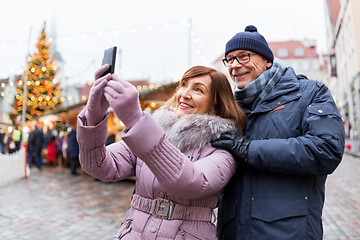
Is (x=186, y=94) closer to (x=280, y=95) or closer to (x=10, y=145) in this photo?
(x=280, y=95)

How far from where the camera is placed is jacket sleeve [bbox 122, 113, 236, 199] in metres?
1.22

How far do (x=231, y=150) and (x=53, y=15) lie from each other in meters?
86.1

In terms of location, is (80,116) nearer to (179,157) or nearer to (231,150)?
(179,157)

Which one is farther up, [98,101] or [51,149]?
[98,101]

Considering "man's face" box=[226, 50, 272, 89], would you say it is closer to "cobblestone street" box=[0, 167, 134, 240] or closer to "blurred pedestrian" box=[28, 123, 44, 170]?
"cobblestone street" box=[0, 167, 134, 240]

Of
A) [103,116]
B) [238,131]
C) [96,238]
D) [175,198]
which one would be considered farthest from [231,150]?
[96,238]

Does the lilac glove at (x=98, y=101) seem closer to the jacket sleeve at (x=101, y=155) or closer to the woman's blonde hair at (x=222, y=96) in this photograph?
the jacket sleeve at (x=101, y=155)

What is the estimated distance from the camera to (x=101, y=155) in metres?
1.55

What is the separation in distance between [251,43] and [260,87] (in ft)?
0.96

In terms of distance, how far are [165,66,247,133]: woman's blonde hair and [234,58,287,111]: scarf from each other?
90mm

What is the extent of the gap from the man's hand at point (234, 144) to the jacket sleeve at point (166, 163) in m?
0.20

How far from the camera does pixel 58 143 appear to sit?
47.4 feet

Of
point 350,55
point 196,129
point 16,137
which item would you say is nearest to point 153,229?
point 196,129

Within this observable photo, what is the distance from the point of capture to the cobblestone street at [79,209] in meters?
5.02
